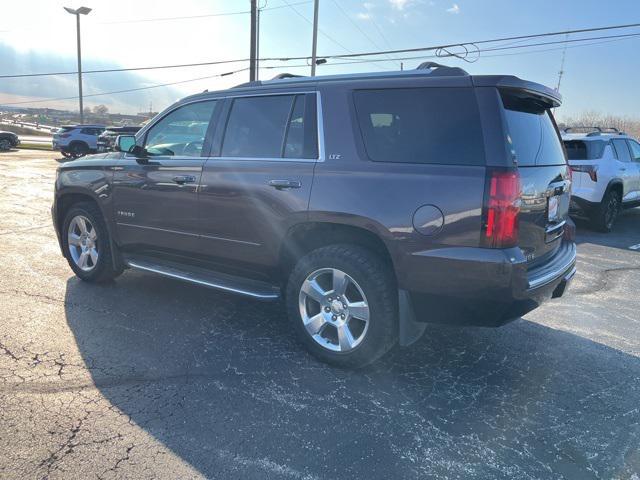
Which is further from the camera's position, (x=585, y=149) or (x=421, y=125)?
(x=585, y=149)

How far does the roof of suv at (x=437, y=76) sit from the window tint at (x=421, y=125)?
90mm

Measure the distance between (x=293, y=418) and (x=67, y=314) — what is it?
2524mm

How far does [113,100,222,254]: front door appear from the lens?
4211mm

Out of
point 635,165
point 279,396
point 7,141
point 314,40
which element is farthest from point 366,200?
point 7,141

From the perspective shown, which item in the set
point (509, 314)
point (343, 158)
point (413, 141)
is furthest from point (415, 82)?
point (509, 314)

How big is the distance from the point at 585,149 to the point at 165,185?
26.8 feet

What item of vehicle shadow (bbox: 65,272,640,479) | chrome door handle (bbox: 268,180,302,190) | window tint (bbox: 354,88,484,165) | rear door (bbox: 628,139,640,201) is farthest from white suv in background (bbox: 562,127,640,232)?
chrome door handle (bbox: 268,180,302,190)

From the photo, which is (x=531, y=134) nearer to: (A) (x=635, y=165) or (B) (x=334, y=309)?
(B) (x=334, y=309)

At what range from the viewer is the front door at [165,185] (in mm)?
4211

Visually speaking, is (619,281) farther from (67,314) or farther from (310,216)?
(67,314)

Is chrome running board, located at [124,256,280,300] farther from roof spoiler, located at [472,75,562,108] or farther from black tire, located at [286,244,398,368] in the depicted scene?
roof spoiler, located at [472,75,562,108]

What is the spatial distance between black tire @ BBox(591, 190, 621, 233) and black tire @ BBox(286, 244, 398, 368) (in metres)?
7.56

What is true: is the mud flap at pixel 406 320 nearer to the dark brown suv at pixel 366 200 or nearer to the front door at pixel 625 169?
the dark brown suv at pixel 366 200

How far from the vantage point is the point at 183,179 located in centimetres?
418
